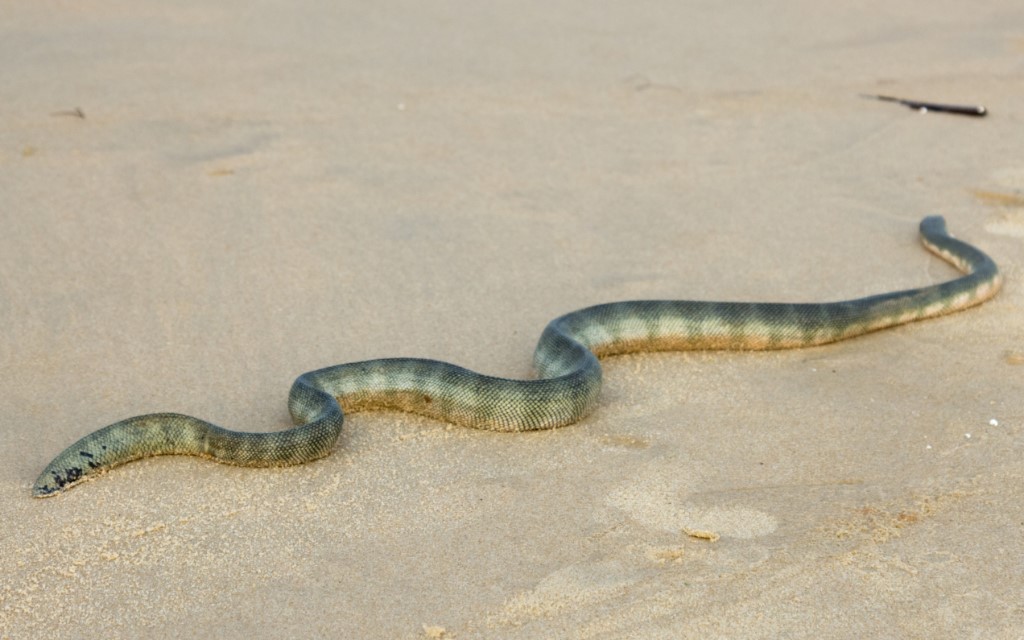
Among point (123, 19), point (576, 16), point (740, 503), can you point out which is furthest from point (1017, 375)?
point (123, 19)

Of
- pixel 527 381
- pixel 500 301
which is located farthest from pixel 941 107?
pixel 527 381

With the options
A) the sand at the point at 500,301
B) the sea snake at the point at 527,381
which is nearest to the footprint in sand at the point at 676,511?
the sand at the point at 500,301

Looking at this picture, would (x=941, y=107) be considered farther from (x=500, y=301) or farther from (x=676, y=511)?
(x=676, y=511)

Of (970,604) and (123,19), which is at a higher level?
(123,19)

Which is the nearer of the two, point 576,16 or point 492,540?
point 492,540

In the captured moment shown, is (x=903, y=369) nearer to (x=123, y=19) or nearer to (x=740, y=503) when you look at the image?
Answer: (x=740, y=503)

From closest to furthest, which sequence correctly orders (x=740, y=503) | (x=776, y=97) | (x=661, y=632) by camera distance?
(x=661, y=632) → (x=740, y=503) → (x=776, y=97)
